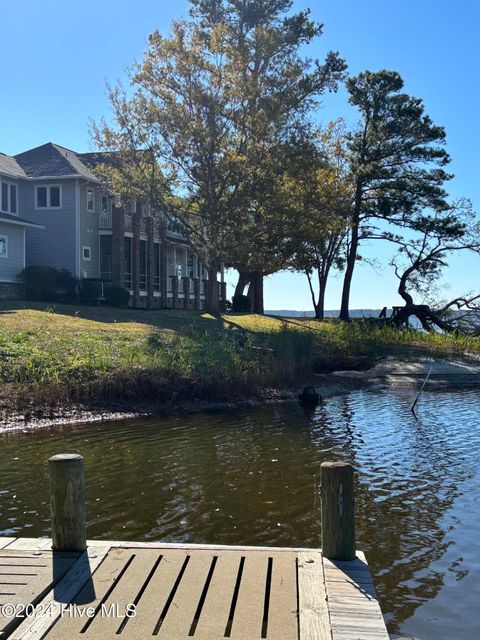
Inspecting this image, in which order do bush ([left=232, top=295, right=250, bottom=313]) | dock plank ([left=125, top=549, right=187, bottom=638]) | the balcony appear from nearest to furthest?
dock plank ([left=125, top=549, right=187, bottom=638]) → the balcony → bush ([left=232, top=295, right=250, bottom=313])

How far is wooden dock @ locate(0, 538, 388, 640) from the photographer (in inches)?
165

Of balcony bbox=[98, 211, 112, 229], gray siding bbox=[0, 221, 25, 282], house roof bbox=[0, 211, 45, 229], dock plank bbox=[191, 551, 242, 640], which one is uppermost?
balcony bbox=[98, 211, 112, 229]

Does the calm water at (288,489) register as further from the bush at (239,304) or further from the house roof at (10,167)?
the bush at (239,304)

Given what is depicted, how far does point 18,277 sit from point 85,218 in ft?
19.1

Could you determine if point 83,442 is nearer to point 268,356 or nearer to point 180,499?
point 180,499

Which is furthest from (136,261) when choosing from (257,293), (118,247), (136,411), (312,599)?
(312,599)

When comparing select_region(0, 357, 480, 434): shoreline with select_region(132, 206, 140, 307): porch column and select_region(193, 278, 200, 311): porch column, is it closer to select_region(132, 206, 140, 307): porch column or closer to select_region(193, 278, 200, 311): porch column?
select_region(132, 206, 140, 307): porch column

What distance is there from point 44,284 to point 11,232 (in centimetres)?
298

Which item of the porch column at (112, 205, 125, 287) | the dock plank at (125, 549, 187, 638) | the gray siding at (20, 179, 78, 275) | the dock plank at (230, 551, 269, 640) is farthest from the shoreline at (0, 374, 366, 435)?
the gray siding at (20, 179, 78, 275)

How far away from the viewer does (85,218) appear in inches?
A: 1453

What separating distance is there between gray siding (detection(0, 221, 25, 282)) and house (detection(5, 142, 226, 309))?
1074 mm

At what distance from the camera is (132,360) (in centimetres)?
1736

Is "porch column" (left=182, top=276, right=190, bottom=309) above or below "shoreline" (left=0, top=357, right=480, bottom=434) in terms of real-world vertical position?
above

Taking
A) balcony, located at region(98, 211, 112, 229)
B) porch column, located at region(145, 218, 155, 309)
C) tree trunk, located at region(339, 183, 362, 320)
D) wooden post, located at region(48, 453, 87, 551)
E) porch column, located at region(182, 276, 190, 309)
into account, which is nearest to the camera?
wooden post, located at region(48, 453, 87, 551)
